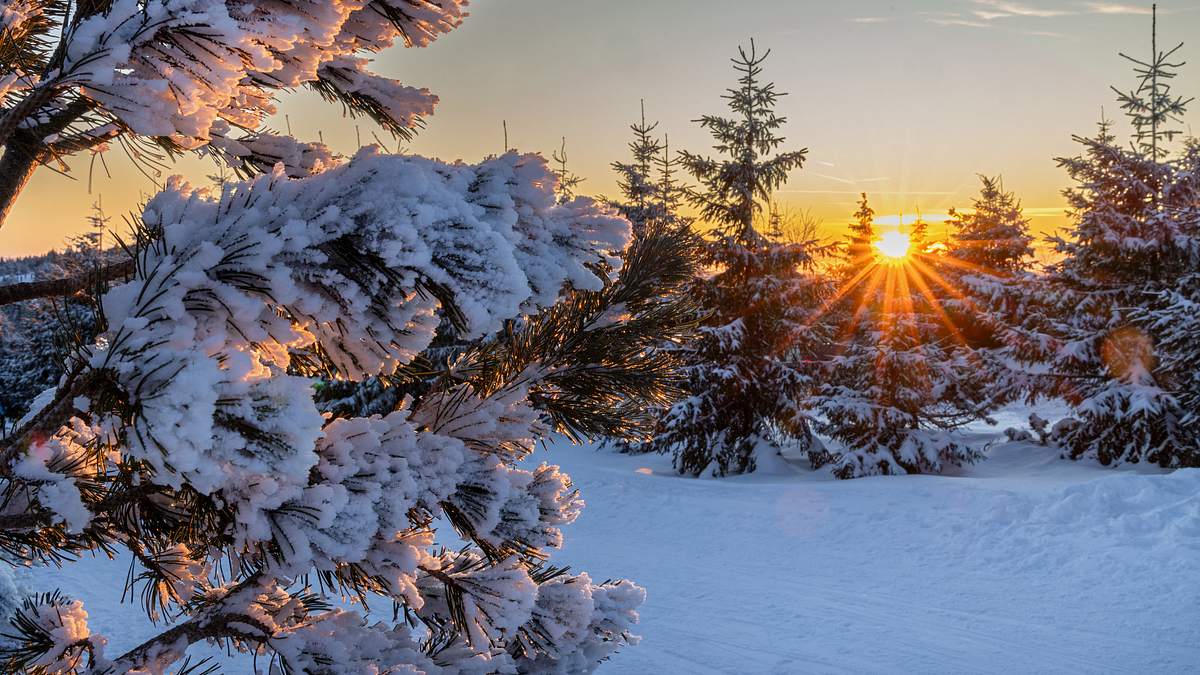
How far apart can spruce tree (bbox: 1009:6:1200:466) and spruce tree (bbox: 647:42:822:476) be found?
17.7ft

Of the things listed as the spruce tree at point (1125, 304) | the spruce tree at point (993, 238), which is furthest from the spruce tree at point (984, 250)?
the spruce tree at point (1125, 304)

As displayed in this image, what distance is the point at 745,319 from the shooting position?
55.3 ft

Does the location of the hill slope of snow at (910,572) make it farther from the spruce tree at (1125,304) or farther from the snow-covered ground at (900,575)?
the spruce tree at (1125,304)

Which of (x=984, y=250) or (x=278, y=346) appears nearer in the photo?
(x=278, y=346)

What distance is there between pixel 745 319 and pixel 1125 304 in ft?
26.5

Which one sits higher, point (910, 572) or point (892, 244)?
point (892, 244)

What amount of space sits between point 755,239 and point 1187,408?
8785mm

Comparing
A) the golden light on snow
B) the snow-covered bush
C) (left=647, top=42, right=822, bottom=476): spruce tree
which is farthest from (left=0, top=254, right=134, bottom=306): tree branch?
the golden light on snow

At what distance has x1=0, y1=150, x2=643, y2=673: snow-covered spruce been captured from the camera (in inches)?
52.2

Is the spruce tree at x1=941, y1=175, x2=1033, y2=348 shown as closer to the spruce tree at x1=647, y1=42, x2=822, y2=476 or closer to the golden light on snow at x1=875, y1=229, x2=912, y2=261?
the golden light on snow at x1=875, y1=229, x2=912, y2=261

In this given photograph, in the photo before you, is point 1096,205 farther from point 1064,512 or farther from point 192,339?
point 192,339

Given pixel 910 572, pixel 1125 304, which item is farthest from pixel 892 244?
pixel 910 572

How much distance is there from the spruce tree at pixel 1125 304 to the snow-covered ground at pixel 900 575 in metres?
3.12

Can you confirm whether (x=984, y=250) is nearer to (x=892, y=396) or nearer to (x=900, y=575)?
(x=892, y=396)
